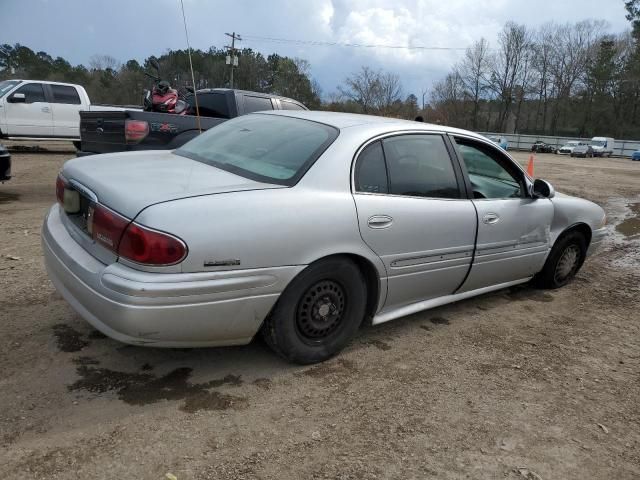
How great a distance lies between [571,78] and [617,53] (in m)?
6.58

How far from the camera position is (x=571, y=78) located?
7319 centimetres

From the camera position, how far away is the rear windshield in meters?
3.13

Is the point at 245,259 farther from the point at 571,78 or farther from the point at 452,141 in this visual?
the point at 571,78

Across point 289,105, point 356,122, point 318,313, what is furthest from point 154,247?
point 289,105

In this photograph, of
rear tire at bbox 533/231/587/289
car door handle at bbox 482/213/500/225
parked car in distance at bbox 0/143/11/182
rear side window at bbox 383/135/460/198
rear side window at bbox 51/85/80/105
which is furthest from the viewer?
rear side window at bbox 51/85/80/105

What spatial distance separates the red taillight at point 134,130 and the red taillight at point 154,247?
465 centimetres

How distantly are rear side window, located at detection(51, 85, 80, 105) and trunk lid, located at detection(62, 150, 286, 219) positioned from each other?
1249 centimetres

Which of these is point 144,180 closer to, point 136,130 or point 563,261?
point 563,261

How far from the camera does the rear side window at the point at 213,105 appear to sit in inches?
312

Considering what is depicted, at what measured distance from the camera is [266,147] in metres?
3.43

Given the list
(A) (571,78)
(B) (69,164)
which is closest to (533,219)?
(B) (69,164)

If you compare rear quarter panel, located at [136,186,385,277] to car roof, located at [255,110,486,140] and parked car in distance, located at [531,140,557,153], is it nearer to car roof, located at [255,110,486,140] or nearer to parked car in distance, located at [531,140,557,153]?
car roof, located at [255,110,486,140]

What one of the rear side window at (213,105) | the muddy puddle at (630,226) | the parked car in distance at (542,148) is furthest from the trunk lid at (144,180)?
the parked car in distance at (542,148)

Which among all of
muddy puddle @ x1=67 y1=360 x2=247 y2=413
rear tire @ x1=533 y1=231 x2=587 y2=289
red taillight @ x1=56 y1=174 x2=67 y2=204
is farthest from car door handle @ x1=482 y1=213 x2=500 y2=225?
red taillight @ x1=56 y1=174 x2=67 y2=204
